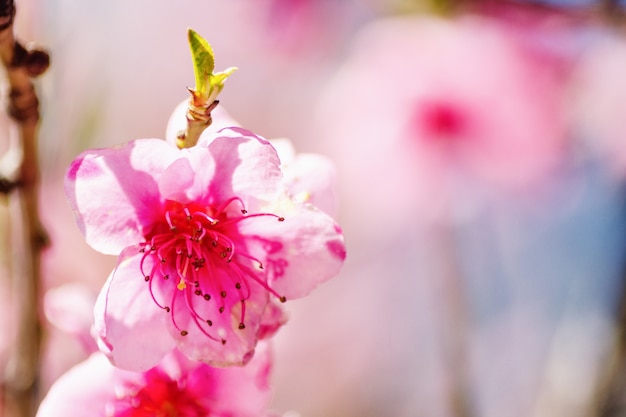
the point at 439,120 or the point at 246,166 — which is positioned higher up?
the point at 246,166

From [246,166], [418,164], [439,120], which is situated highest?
[246,166]

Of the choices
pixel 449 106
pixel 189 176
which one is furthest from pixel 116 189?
pixel 449 106

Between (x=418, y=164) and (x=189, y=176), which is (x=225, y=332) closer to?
(x=189, y=176)

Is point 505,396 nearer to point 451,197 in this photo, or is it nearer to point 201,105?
point 451,197

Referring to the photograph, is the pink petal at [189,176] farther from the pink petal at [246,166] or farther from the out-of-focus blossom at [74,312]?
the out-of-focus blossom at [74,312]

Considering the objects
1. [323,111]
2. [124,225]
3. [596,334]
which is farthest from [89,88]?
[596,334]

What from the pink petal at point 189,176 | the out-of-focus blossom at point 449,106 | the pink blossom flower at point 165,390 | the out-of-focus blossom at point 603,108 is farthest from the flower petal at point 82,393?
the out-of-focus blossom at point 603,108
